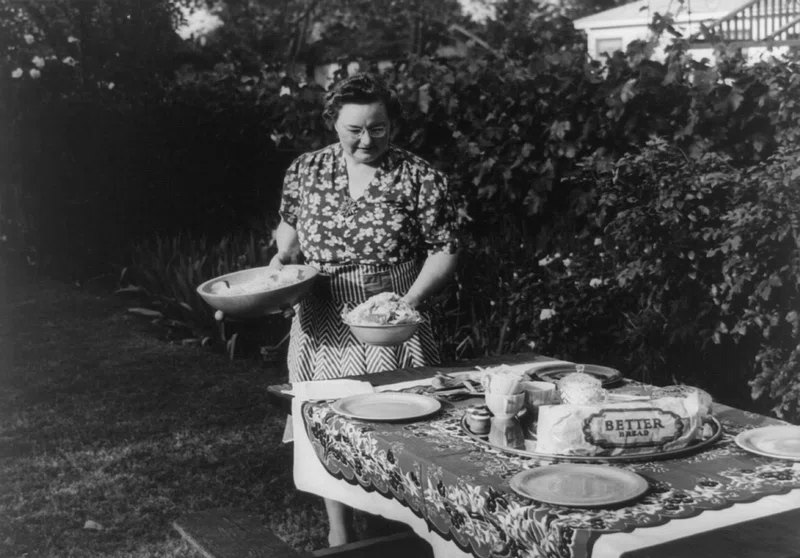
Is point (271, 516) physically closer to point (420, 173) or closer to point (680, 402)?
point (420, 173)

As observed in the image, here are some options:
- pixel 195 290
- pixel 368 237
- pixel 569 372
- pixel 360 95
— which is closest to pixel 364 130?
pixel 360 95

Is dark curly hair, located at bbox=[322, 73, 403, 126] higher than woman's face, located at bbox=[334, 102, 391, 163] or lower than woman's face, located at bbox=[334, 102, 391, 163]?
higher

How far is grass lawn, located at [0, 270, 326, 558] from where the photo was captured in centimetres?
456

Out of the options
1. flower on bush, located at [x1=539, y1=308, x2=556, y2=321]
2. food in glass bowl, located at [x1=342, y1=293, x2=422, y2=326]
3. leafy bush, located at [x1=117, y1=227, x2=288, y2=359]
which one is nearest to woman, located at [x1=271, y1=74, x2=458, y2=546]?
food in glass bowl, located at [x1=342, y1=293, x2=422, y2=326]

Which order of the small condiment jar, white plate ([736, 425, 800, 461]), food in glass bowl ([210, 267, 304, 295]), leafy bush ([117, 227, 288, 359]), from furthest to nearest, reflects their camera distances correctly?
leafy bush ([117, 227, 288, 359]) → food in glass bowl ([210, 267, 304, 295]) → the small condiment jar → white plate ([736, 425, 800, 461])

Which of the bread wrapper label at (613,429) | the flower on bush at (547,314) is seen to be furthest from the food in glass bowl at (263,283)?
the flower on bush at (547,314)

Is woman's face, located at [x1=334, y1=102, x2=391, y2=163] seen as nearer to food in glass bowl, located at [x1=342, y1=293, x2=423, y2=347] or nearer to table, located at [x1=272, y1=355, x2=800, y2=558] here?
food in glass bowl, located at [x1=342, y1=293, x2=423, y2=347]

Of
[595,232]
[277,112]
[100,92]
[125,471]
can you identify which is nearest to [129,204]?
[100,92]

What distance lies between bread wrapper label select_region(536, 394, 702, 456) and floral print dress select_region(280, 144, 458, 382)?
1392 millimetres

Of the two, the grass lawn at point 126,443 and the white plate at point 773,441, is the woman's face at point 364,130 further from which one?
the grass lawn at point 126,443

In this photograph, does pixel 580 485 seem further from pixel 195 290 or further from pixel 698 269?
pixel 195 290

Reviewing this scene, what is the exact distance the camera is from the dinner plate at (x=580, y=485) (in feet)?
6.41

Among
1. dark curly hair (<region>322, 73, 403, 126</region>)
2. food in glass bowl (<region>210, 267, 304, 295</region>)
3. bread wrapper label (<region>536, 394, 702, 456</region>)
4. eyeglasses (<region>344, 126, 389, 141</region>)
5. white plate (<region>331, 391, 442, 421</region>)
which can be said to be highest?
dark curly hair (<region>322, 73, 403, 126</region>)

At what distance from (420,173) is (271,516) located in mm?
1958
